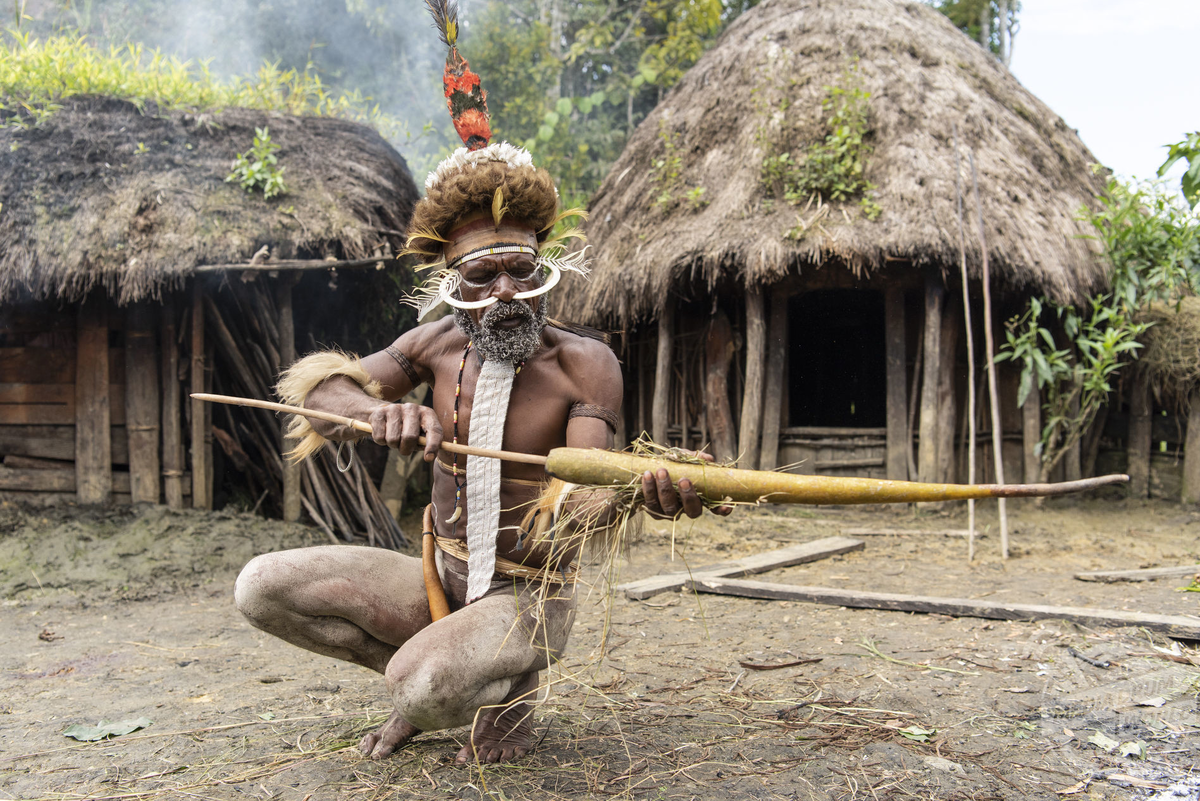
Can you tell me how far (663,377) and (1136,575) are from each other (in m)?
4.24

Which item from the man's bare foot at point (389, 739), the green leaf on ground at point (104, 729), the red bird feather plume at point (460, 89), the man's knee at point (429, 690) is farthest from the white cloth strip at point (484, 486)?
the green leaf on ground at point (104, 729)

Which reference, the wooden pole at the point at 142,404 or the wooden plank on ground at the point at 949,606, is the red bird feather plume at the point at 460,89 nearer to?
the wooden plank on ground at the point at 949,606

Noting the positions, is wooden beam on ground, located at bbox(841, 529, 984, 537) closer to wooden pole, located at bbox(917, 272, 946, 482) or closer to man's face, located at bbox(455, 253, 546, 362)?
wooden pole, located at bbox(917, 272, 946, 482)

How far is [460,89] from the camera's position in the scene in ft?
8.87

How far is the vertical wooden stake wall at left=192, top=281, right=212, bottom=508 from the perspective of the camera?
6059 millimetres

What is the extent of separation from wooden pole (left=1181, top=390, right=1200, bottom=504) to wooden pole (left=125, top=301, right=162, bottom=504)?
849 cm

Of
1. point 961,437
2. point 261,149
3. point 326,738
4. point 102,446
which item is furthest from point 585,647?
point 961,437

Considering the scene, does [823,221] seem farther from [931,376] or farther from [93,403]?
[93,403]

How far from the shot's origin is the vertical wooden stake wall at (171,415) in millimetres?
A: 6082

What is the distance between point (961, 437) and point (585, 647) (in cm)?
520

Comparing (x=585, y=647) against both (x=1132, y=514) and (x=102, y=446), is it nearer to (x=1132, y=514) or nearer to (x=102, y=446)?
(x=102, y=446)

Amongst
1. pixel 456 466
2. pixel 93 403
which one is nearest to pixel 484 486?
pixel 456 466

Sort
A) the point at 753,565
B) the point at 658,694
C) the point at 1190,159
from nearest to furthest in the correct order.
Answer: the point at 658,694 < the point at 1190,159 < the point at 753,565

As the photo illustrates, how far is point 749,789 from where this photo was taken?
2.32 m
